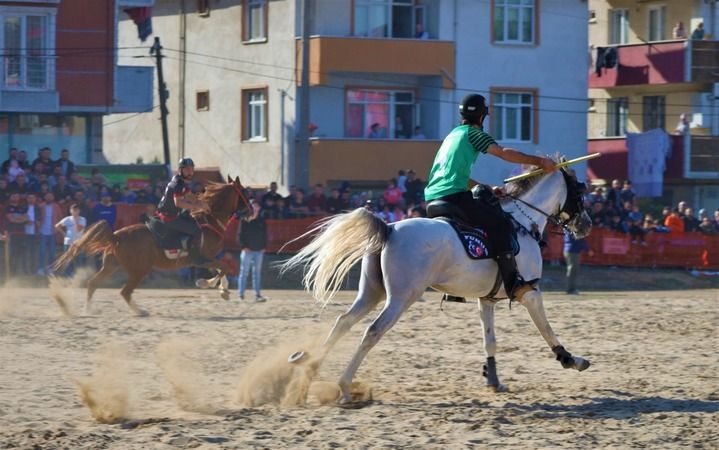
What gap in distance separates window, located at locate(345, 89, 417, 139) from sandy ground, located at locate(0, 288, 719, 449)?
18.5 metres

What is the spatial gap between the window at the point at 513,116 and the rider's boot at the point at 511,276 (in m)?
26.8

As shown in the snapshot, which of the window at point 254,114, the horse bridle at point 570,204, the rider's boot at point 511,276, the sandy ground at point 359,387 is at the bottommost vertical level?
the sandy ground at point 359,387

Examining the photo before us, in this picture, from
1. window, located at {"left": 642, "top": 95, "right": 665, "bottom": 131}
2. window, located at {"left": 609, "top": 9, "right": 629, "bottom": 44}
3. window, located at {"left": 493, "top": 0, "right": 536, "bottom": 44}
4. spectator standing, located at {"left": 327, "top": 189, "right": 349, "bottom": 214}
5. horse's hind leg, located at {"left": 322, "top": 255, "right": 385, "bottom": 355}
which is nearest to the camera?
horse's hind leg, located at {"left": 322, "top": 255, "right": 385, "bottom": 355}

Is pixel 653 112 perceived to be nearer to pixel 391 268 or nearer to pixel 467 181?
pixel 467 181

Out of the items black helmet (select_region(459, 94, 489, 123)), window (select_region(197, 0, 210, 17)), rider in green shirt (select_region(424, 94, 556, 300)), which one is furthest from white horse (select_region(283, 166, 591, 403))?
window (select_region(197, 0, 210, 17))

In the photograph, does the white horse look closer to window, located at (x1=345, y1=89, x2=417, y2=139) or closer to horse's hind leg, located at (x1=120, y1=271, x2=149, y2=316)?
horse's hind leg, located at (x1=120, y1=271, x2=149, y2=316)

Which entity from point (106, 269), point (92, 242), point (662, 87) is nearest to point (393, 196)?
point (106, 269)

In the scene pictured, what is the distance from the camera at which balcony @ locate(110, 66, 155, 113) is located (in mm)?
36062

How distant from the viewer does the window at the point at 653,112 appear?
42406 mm

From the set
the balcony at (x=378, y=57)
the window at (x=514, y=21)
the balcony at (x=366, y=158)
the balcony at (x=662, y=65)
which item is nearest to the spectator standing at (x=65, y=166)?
the balcony at (x=366, y=158)

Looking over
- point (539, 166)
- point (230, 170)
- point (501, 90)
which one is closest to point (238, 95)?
point (230, 170)

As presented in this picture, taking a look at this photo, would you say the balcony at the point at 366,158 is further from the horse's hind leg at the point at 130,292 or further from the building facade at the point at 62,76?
the horse's hind leg at the point at 130,292

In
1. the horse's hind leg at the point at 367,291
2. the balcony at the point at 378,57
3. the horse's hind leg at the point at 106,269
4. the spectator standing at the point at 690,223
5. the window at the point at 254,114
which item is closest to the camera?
the horse's hind leg at the point at 367,291

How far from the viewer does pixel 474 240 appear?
34.8 ft
